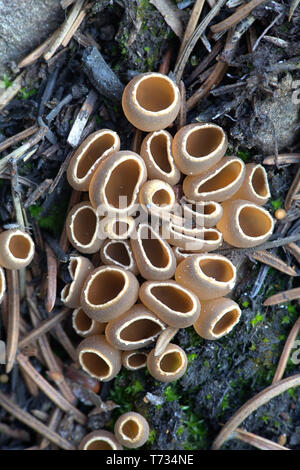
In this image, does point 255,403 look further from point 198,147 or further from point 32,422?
point 198,147

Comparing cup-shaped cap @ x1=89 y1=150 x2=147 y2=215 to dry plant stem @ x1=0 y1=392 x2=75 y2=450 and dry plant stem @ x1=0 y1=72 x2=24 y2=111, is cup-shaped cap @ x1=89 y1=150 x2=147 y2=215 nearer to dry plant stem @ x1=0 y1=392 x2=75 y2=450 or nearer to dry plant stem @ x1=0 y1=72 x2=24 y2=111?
dry plant stem @ x1=0 y1=72 x2=24 y2=111

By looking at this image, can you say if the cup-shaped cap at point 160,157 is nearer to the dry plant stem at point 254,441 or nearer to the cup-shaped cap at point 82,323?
the cup-shaped cap at point 82,323

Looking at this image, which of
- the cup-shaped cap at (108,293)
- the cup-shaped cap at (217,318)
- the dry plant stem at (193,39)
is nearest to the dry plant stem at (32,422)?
the cup-shaped cap at (108,293)

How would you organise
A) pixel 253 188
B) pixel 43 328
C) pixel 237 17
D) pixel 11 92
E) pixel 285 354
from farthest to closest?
1. pixel 43 328
2. pixel 285 354
3. pixel 253 188
4. pixel 11 92
5. pixel 237 17

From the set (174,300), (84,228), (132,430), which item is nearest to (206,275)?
(174,300)

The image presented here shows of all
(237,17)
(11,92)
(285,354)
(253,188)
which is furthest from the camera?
(285,354)
